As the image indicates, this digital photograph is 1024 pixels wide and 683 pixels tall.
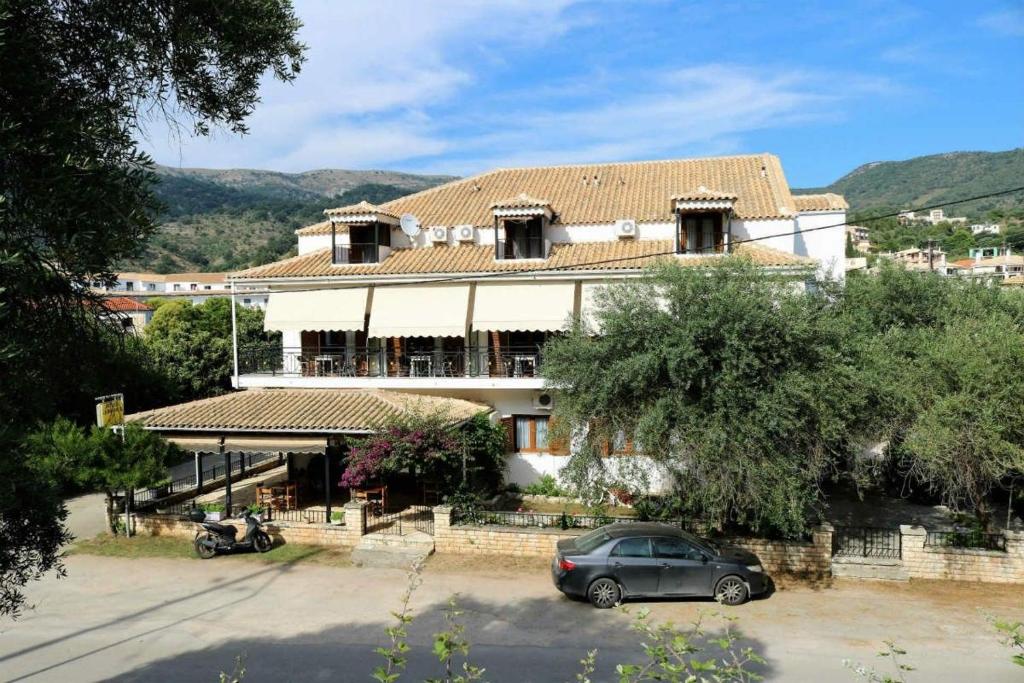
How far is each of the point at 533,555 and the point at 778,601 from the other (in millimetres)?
5519

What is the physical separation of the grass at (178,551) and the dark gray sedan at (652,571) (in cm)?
617

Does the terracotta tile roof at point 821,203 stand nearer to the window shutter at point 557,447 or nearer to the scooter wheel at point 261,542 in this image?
the window shutter at point 557,447

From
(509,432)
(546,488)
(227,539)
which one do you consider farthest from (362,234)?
(227,539)

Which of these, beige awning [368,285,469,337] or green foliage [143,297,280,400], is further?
green foliage [143,297,280,400]

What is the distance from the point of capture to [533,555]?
17.1 metres

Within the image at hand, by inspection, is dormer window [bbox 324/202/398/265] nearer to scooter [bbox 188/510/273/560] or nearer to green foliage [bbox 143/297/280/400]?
scooter [bbox 188/510/273/560]

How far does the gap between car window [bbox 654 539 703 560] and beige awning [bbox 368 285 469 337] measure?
1038cm

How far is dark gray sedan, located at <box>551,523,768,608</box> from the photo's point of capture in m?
14.0

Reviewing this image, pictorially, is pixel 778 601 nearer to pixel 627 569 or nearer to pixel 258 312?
pixel 627 569

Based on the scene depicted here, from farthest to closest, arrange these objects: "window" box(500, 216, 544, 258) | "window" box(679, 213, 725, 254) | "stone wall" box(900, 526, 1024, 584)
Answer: "window" box(500, 216, 544, 258) < "window" box(679, 213, 725, 254) < "stone wall" box(900, 526, 1024, 584)

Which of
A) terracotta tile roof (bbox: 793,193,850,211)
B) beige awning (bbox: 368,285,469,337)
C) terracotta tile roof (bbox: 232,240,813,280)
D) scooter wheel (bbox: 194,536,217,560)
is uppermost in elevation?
terracotta tile roof (bbox: 793,193,850,211)

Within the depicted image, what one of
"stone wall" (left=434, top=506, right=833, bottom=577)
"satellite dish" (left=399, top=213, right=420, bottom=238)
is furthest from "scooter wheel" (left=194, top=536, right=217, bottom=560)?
"satellite dish" (left=399, top=213, right=420, bottom=238)

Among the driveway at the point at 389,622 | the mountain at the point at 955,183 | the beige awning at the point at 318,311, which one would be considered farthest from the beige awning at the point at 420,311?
the mountain at the point at 955,183

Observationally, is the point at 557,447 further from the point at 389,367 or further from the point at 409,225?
the point at 409,225
